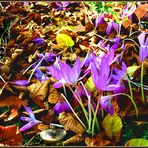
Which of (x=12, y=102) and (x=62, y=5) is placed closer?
(x=12, y=102)

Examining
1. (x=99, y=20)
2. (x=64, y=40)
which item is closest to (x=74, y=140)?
(x=64, y=40)

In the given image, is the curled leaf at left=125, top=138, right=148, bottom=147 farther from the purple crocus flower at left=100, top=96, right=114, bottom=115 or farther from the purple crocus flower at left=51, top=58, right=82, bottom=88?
the purple crocus flower at left=51, top=58, right=82, bottom=88

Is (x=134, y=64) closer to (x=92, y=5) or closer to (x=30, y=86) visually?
(x=30, y=86)

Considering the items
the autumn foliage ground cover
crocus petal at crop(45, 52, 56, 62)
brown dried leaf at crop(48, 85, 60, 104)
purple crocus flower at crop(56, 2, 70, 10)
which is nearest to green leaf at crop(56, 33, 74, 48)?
the autumn foliage ground cover

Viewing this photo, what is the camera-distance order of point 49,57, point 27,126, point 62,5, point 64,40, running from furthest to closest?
1. point 62,5
2. point 64,40
3. point 49,57
4. point 27,126

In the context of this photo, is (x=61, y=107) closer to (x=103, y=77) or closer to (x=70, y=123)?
(x=70, y=123)

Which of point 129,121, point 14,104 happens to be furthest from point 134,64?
point 14,104

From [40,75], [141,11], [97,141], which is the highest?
[141,11]
